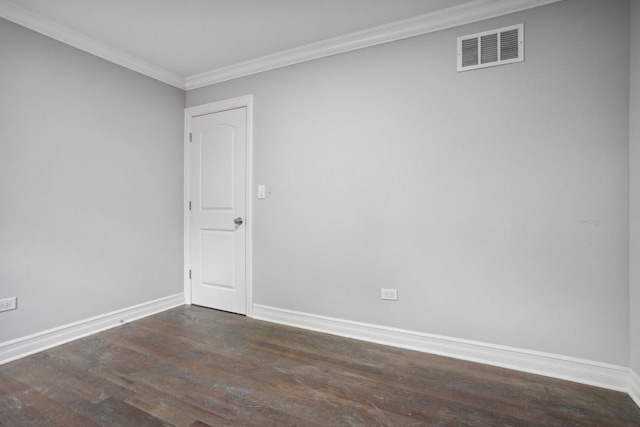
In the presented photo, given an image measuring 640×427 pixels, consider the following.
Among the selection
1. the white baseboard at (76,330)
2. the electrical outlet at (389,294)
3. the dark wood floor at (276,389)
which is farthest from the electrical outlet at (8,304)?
the electrical outlet at (389,294)

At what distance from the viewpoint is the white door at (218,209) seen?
127 inches

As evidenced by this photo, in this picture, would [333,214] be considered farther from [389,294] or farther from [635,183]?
[635,183]

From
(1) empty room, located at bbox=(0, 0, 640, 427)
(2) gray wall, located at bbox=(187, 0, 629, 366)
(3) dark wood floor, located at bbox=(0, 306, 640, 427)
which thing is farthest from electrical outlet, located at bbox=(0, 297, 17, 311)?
(2) gray wall, located at bbox=(187, 0, 629, 366)

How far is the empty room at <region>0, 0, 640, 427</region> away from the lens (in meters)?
1.88

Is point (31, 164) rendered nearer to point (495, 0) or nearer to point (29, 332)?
point (29, 332)

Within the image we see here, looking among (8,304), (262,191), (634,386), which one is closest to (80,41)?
(262,191)

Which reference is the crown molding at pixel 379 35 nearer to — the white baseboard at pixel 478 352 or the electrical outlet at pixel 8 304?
the white baseboard at pixel 478 352

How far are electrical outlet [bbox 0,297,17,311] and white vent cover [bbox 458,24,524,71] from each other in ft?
12.0

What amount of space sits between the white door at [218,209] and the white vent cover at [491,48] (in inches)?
80.1

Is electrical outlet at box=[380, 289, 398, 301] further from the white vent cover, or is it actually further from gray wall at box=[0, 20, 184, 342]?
gray wall at box=[0, 20, 184, 342]

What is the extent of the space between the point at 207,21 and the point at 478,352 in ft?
10.4

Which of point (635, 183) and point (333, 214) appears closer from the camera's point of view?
point (635, 183)

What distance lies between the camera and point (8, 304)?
2.25 m

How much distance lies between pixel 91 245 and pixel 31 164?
2.53 ft
